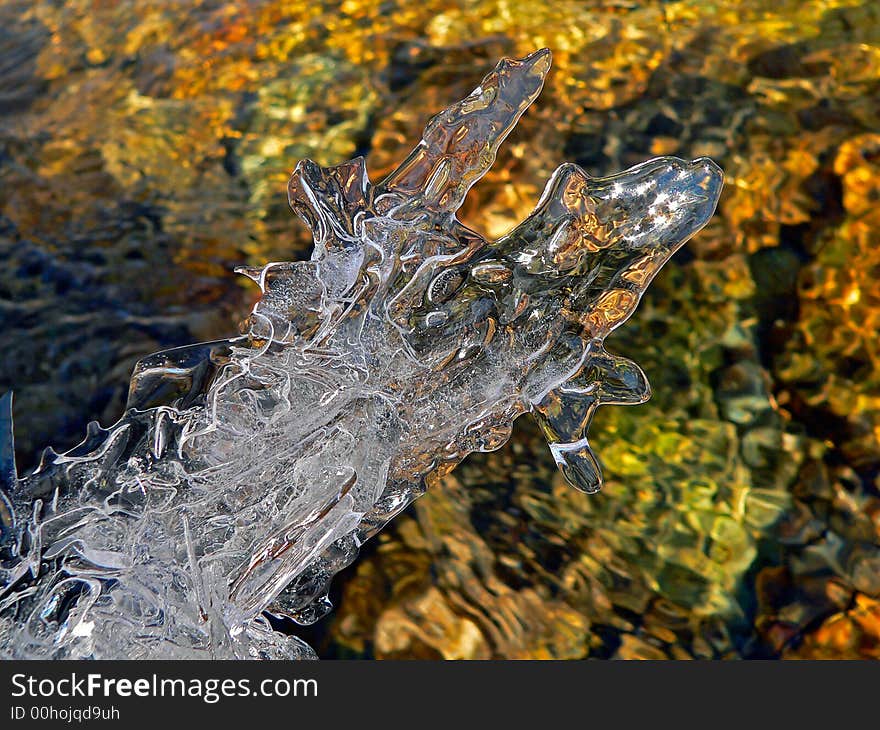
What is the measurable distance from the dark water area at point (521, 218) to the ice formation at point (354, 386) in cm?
24

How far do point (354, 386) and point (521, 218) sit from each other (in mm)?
902

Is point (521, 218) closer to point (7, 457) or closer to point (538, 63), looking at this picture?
point (538, 63)

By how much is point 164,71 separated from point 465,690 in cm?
240

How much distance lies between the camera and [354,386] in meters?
→ 2.02

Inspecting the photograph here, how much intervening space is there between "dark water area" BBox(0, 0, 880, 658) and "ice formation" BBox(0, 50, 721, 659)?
0.78ft

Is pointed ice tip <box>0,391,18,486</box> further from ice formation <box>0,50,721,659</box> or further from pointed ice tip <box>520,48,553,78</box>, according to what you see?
pointed ice tip <box>520,48,553,78</box>

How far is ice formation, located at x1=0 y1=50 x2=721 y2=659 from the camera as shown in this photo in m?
1.90

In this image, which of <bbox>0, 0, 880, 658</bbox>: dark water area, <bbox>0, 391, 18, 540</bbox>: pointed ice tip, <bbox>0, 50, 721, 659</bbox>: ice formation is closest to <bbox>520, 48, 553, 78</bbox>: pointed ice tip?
<bbox>0, 50, 721, 659</bbox>: ice formation

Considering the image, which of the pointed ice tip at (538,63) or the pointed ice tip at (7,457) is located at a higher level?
the pointed ice tip at (538,63)

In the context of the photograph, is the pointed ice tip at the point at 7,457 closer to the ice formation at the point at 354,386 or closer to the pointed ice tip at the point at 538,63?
the ice formation at the point at 354,386

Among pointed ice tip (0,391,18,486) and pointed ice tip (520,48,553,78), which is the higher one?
pointed ice tip (520,48,553,78)

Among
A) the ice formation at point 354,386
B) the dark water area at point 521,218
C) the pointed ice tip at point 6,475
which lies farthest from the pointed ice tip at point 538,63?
the pointed ice tip at point 6,475

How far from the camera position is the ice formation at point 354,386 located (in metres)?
1.90

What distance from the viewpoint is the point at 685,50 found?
2.75m
